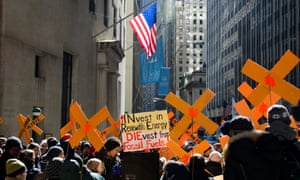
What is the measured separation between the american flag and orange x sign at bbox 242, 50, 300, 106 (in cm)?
2101

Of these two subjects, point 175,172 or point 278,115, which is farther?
point 175,172

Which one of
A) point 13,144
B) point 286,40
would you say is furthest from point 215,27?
point 13,144

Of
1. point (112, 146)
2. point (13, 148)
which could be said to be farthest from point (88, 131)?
point (112, 146)

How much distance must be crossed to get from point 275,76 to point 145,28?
22.1 m

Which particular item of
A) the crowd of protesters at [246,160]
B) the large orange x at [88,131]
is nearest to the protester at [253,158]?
the crowd of protesters at [246,160]

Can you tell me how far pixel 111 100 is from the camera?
36875mm

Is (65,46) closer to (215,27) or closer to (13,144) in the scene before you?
(13,144)

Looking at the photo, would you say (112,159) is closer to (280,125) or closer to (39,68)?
(280,125)

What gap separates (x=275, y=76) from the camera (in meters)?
6.73

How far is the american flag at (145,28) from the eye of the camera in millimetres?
28172

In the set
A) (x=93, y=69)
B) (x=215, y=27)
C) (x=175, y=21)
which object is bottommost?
(x=93, y=69)

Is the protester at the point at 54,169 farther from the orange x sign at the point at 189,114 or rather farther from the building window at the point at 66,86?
the building window at the point at 66,86

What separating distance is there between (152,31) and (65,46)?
6239 millimetres

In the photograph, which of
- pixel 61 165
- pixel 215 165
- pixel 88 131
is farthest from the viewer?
pixel 88 131
